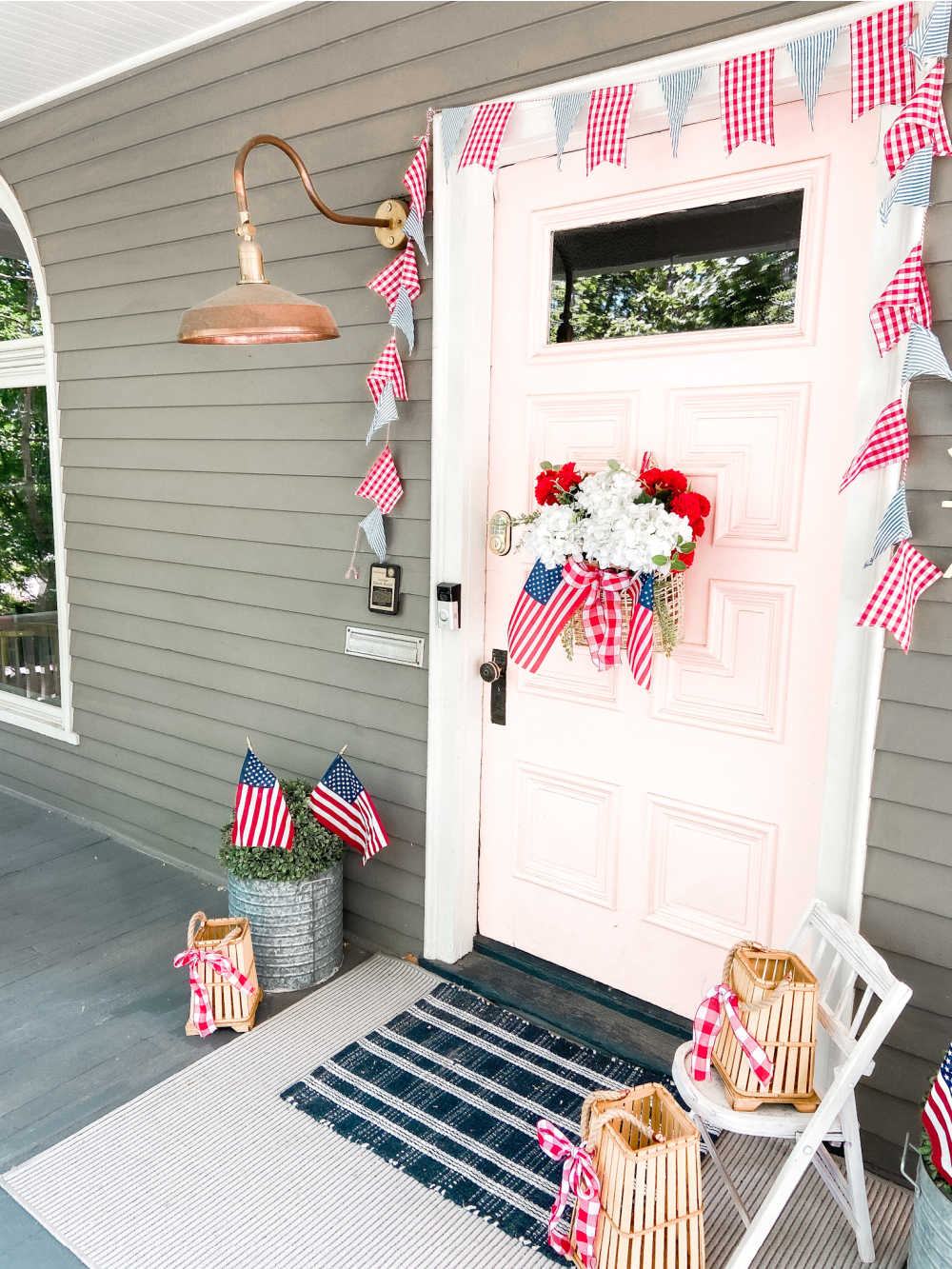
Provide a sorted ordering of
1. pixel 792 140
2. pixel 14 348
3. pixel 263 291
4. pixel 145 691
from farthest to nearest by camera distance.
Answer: pixel 14 348, pixel 145 691, pixel 792 140, pixel 263 291

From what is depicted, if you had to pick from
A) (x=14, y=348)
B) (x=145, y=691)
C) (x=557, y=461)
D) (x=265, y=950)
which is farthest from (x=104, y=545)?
(x=557, y=461)

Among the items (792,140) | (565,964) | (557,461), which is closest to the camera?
(792,140)

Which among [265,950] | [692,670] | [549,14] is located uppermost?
[549,14]

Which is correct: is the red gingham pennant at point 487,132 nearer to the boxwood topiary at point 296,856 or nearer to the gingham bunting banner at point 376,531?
the gingham bunting banner at point 376,531

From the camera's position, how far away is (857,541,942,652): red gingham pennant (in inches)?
72.3

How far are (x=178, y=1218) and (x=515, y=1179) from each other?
719 mm

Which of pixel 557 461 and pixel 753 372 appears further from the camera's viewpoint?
pixel 557 461

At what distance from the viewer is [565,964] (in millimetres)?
2713

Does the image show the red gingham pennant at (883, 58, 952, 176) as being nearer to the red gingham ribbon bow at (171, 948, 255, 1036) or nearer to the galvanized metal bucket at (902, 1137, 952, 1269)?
the galvanized metal bucket at (902, 1137, 952, 1269)

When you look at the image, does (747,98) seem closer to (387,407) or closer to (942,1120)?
(387,407)

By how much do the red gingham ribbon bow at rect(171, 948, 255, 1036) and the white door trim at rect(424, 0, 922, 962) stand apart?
0.62 metres

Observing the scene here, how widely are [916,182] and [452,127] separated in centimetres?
119

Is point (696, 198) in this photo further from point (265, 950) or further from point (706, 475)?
point (265, 950)

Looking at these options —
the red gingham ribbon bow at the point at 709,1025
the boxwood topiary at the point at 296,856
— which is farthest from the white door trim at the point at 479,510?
the red gingham ribbon bow at the point at 709,1025
